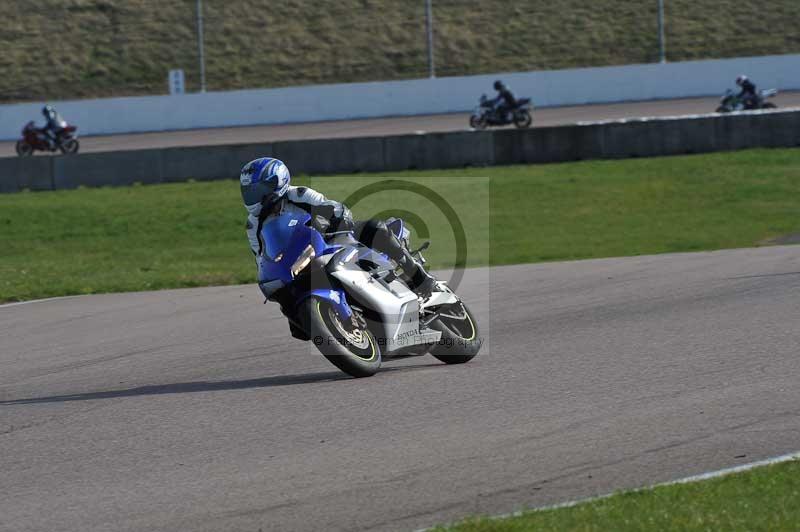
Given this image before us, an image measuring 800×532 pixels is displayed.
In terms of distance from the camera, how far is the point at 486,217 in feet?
62.5

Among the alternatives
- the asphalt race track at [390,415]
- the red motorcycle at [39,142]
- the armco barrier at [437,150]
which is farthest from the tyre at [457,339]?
the red motorcycle at [39,142]

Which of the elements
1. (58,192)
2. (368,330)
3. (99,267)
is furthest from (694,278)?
(58,192)

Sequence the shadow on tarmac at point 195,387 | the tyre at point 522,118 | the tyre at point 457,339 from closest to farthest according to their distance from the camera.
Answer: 1. the shadow on tarmac at point 195,387
2. the tyre at point 457,339
3. the tyre at point 522,118

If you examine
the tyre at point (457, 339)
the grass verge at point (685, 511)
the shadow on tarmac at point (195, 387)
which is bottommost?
the shadow on tarmac at point (195, 387)

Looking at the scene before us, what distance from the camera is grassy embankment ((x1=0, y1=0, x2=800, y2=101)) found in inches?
1460

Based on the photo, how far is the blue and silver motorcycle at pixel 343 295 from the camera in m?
7.45

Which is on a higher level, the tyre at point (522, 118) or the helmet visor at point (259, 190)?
the tyre at point (522, 118)

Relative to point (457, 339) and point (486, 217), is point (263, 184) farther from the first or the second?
point (486, 217)

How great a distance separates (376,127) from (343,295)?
24.9 metres

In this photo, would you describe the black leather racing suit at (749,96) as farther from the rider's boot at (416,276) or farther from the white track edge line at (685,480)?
the white track edge line at (685,480)

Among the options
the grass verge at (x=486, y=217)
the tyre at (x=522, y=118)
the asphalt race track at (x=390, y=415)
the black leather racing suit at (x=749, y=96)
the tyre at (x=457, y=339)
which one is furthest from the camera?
the tyre at (x=522, y=118)

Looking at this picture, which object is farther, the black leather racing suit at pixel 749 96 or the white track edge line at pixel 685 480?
the black leather racing suit at pixel 749 96

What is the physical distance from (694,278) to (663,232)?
5.48 meters

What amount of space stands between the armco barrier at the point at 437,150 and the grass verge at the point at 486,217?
25cm
